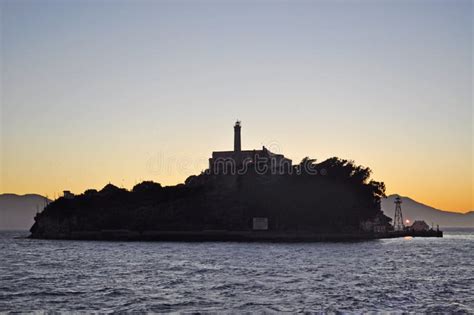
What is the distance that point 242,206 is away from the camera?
143500 millimetres

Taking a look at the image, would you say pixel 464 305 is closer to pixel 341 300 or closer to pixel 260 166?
pixel 341 300

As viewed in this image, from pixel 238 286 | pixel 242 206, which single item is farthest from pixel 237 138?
pixel 238 286

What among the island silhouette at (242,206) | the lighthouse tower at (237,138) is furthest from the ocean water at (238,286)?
the lighthouse tower at (237,138)

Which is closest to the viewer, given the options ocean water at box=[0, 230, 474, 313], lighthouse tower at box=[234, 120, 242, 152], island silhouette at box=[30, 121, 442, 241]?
ocean water at box=[0, 230, 474, 313]

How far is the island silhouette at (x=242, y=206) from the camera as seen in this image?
132375 millimetres

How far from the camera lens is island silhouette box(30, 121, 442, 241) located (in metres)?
132

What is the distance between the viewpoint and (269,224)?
442ft

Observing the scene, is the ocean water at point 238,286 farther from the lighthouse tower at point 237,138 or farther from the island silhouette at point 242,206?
the lighthouse tower at point 237,138

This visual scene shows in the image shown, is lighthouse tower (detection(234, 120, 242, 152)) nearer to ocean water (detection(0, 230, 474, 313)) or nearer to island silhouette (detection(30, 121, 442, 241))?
island silhouette (detection(30, 121, 442, 241))

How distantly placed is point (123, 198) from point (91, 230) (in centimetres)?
1468

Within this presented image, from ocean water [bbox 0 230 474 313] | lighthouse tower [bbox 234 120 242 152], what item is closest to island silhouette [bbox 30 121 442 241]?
lighthouse tower [bbox 234 120 242 152]

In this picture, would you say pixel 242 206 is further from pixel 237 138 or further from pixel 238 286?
pixel 238 286

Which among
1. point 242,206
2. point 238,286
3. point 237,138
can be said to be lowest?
point 238,286

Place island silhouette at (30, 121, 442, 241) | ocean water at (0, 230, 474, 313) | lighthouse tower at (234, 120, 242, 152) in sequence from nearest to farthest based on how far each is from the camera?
ocean water at (0, 230, 474, 313) < island silhouette at (30, 121, 442, 241) < lighthouse tower at (234, 120, 242, 152)
